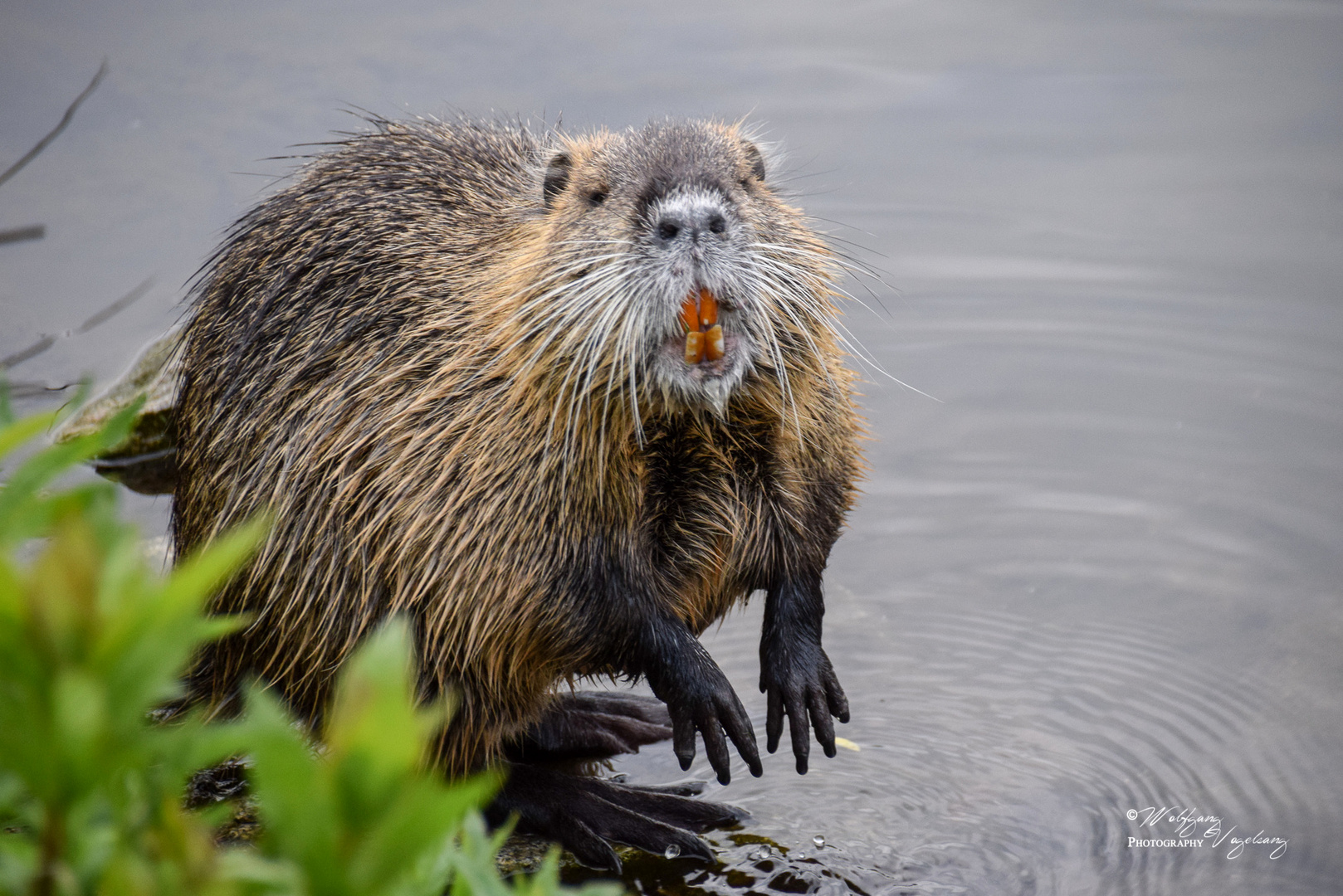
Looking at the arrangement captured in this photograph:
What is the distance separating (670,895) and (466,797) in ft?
8.70

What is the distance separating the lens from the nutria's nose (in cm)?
297

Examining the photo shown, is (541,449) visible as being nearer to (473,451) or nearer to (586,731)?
(473,451)


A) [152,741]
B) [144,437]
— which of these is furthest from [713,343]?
[144,437]

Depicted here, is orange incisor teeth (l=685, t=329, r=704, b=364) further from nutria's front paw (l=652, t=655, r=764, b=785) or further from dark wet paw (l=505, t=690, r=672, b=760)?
dark wet paw (l=505, t=690, r=672, b=760)

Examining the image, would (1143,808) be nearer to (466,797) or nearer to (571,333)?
(571,333)

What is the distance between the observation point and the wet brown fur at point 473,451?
337 centimetres

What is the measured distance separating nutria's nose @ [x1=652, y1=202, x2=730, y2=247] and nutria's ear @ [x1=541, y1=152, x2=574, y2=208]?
A: 2.13 feet

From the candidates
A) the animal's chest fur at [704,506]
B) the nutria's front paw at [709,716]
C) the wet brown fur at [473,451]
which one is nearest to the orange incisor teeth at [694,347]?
the wet brown fur at [473,451]

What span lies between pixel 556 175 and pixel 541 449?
75 centimetres

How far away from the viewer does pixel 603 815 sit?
3.64 meters

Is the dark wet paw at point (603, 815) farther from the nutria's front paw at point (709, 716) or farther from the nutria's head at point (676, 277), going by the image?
the nutria's head at point (676, 277)

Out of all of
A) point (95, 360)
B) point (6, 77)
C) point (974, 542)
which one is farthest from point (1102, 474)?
point (6, 77)

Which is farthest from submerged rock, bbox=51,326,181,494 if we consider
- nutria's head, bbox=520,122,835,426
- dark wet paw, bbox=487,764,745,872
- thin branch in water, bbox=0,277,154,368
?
nutria's head, bbox=520,122,835,426

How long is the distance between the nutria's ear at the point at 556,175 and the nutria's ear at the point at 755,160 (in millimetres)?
470
